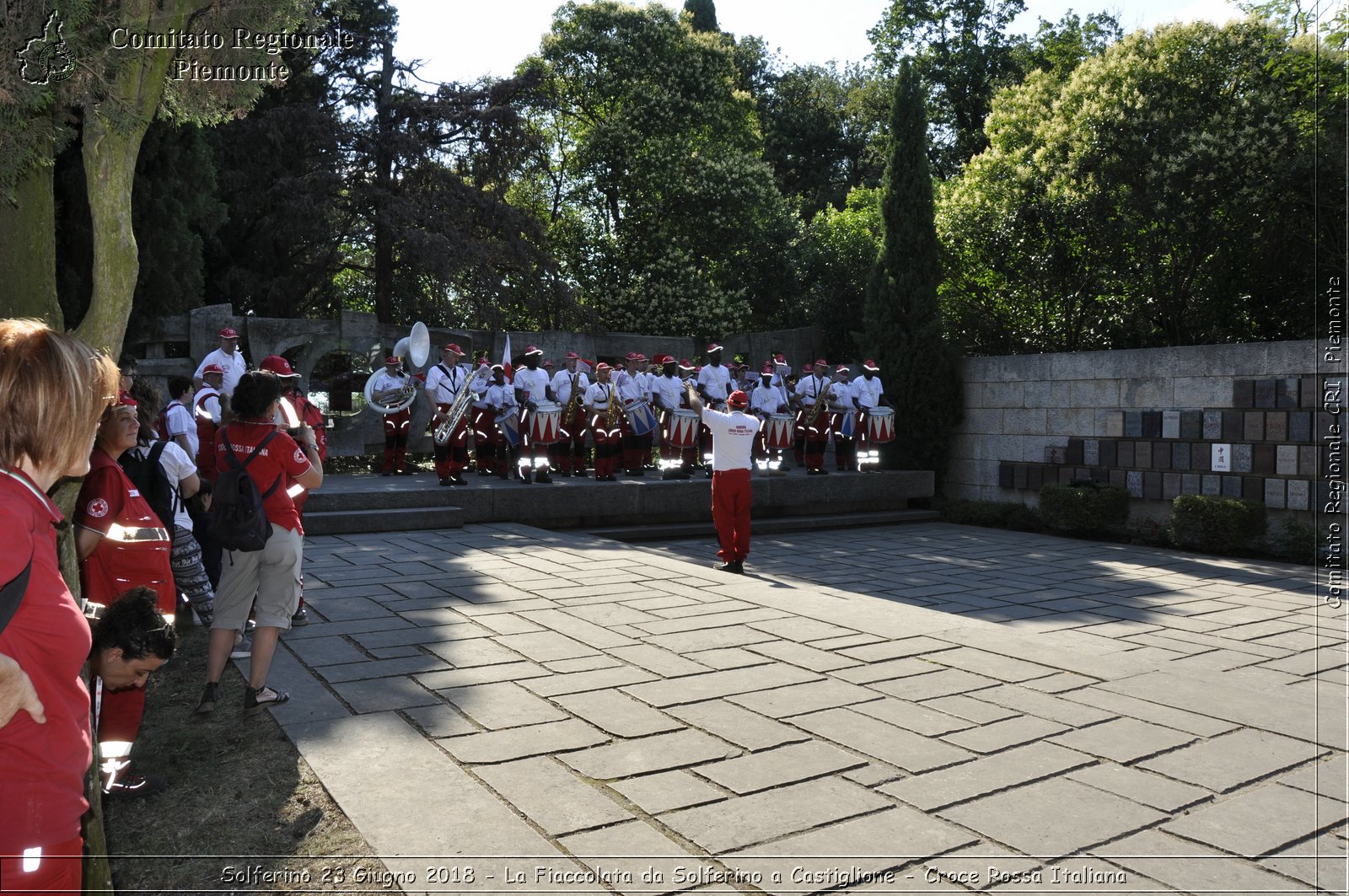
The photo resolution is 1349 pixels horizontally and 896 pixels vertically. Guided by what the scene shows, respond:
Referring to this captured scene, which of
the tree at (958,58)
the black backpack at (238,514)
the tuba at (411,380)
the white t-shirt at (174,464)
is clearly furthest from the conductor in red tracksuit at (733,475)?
the tree at (958,58)

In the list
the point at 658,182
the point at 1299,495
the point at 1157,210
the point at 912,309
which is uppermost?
the point at 658,182

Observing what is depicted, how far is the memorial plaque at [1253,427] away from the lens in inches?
435

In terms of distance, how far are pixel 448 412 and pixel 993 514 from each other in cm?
796

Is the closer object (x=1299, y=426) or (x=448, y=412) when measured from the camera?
(x=1299, y=426)

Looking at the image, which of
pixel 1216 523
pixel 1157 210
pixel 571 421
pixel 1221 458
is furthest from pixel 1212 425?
pixel 571 421

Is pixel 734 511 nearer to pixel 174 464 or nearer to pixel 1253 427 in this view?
pixel 174 464

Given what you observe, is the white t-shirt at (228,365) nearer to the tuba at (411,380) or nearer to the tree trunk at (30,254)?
the tuba at (411,380)

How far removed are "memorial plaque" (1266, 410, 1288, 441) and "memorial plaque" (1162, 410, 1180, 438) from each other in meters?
1.09

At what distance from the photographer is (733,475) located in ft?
30.4

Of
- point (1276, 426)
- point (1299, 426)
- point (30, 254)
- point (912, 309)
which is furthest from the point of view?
point (912, 309)

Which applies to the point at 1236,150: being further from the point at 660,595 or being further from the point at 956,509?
the point at 660,595

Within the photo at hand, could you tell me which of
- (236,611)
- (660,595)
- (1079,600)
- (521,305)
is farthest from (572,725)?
(521,305)

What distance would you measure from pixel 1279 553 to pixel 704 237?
16.0m

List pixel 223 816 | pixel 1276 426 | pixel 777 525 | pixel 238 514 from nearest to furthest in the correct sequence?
1. pixel 223 816
2. pixel 238 514
3. pixel 1276 426
4. pixel 777 525
